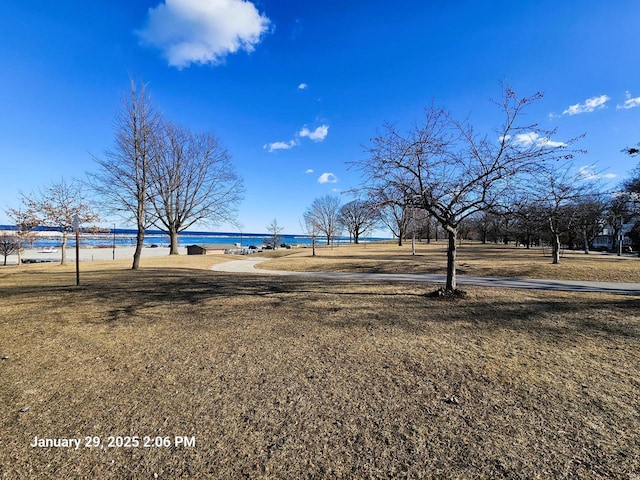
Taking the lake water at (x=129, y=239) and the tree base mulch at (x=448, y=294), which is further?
the lake water at (x=129, y=239)

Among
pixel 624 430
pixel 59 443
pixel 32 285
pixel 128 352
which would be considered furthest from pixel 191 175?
pixel 624 430

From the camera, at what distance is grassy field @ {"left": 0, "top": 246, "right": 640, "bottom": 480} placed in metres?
2.43

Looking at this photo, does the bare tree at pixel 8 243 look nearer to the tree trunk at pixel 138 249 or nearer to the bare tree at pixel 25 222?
the bare tree at pixel 25 222

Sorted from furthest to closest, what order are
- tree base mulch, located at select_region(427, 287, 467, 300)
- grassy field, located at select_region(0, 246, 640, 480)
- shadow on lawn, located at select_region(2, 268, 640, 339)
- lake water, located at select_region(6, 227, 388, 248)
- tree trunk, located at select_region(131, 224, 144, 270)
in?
lake water, located at select_region(6, 227, 388, 248) < tree trunk, located at select_region(131, 224, 144, 270) < tree base mulch, located at select_region(427, 287, 467, 300) < shadow on lawn, located at select_region(2, 268, 640, 339) < grassy field, located at select_region(0, 246, 640, 480)

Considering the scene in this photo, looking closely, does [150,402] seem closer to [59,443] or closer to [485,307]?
[59,443]

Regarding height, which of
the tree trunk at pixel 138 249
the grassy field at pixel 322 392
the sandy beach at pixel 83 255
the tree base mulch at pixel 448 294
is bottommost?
Result: the sandy beach at pixel 83 255

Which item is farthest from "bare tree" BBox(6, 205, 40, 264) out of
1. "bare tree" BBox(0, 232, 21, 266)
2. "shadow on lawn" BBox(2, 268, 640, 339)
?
"shadow on lawn" BBox(2, 268, 640, 339)

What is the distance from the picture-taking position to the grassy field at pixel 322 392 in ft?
7.98

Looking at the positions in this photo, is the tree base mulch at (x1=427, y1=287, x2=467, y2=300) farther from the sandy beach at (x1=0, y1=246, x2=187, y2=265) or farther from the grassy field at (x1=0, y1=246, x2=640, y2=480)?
the sandy beach at (x1=0, y1=246, x2=187, y2=265)

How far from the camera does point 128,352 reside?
15.4 feet

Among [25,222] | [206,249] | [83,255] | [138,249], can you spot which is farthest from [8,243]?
[206,249]

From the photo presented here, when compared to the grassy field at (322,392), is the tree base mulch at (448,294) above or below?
above

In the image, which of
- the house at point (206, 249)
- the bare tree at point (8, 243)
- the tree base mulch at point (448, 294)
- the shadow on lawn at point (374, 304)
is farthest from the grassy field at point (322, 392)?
the house at point (206, 249)

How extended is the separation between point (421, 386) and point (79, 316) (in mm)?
7376
